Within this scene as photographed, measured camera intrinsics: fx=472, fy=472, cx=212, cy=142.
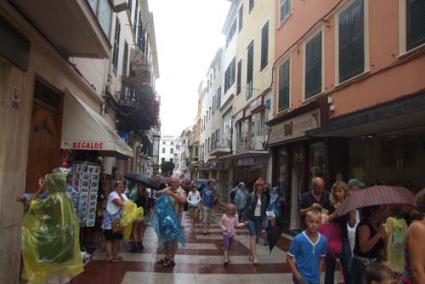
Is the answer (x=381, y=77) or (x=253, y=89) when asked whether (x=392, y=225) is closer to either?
(x=381, y=77)

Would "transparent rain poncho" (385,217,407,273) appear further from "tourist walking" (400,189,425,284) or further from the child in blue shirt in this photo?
"tourist walking" (400,189,425,284)

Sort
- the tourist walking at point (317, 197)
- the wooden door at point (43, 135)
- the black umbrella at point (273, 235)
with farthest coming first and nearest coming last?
the black umbrella at point (273, 235) → the wooden door at point (43, 135) → the tourist walking at point (317, 197)

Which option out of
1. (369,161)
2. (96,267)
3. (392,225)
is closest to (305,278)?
(392,225)

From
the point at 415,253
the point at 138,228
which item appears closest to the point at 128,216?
A: the point at 138,228

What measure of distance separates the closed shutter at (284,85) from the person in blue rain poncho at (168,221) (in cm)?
Result: 874

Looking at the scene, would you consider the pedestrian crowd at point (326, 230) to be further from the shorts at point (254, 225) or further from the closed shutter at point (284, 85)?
the closed shutter at point (284, 85)

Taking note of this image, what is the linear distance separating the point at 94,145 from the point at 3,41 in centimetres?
434

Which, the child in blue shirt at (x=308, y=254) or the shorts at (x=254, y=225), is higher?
the child in blue shirt at (x=308, y=254)

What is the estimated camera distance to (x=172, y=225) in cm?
952

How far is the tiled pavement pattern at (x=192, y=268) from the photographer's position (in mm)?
8492

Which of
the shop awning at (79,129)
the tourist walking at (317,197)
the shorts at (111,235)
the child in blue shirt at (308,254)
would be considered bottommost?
the shorts at (111,235)

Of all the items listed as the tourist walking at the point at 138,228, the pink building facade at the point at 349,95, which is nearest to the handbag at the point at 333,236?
the pink building facade at the point at 349,95

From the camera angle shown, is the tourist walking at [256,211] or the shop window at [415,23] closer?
the shop window at [415,23]

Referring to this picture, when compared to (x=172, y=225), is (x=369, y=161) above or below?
above
